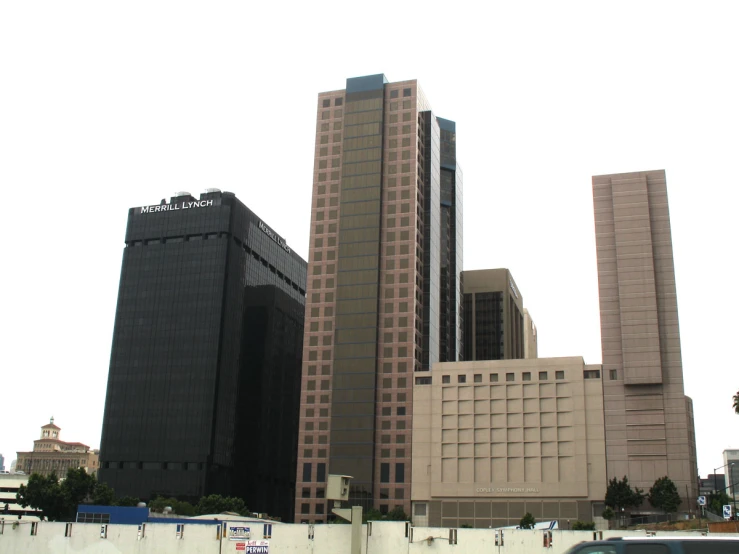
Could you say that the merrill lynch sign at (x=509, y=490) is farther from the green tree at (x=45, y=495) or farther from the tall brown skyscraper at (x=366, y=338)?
the green tree at (x=45, y=495)

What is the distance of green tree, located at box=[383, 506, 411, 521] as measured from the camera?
16038 centimetres

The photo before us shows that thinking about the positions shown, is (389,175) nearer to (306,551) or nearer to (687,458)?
(687,458)

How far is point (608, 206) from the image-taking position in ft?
583

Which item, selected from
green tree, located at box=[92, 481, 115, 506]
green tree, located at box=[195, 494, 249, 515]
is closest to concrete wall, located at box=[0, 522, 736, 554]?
green tree, located at box=[92, 481, 115, 506]

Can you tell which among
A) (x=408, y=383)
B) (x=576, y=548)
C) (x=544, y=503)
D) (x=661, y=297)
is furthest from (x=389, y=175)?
(x=576, y=548)

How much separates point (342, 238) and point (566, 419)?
214 feet

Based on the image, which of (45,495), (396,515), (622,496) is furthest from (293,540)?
(45,495)

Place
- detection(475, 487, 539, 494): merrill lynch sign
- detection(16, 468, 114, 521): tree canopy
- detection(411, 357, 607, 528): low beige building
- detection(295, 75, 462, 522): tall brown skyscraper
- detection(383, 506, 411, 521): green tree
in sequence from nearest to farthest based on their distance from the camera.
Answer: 1. detection(383, 506, 411, 521): green tree
2. detection(411, 357, 607, 528): low beige building
3. detection(475, 487, 539, 494): merrill lynch sign
4. detection(16, 468, 114, 521): tree canopy
5. detection(295, 75, 462, 522): tall brown skyscraper

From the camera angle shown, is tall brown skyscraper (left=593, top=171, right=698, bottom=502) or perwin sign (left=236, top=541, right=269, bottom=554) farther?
tall brown skyscraper (left=593, top=171, right=698, bottom=502)

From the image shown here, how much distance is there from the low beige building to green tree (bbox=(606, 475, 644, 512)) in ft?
23.2

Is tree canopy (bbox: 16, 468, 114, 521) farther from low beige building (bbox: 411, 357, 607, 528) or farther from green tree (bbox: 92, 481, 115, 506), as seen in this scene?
low beige building (bbox: 411, 357, 607, 528)

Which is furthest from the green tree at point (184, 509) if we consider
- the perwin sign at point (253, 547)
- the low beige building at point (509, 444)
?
the perwin sign at point (253, 547)

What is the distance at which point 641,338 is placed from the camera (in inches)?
6560

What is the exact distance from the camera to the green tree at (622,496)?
151875 millimetres
